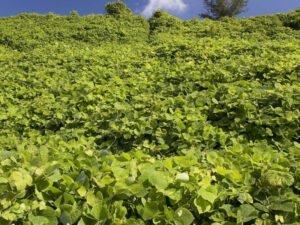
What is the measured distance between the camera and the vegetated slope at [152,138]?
6.30ft

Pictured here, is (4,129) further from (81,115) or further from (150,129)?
(150,129)

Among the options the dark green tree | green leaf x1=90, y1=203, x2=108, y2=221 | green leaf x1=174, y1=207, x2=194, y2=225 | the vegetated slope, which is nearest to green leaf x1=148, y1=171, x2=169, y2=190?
the vegetated slope

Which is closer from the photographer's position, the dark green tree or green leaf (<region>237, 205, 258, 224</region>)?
green leaf (<region>237, 205, 258, 224</region>)

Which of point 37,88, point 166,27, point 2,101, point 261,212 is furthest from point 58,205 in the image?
point 166,27

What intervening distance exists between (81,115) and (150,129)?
131 centimetres

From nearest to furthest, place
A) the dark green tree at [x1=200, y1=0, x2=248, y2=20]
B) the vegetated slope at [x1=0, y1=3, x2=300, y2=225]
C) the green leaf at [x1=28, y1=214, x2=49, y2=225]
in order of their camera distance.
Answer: the green leaf at [x1=28, y1=214, x2=49, y2=225]
the vegetated slope at [x1=0, y1=3, x2=300, y2=225]
the dark green tree at [x1=200, y1=0, x2=248, y2=20]

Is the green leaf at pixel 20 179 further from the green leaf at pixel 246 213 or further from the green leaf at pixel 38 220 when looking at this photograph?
the green leaf at pixel 246 213

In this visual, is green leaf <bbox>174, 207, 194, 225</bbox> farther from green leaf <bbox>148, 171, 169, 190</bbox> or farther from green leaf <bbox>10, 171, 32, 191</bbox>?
green leaf <bbox>10, 171, 32, 191</bbox>

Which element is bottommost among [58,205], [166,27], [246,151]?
[58,205]

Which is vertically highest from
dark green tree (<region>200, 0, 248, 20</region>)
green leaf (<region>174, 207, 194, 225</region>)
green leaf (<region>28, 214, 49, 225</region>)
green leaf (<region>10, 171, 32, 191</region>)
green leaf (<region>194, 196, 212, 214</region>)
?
dark green tree (<region>200, 0, 248, 20</region>)

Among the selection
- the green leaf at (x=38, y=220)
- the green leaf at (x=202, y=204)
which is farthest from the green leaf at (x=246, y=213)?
the green leaf at (x=38, y=220)

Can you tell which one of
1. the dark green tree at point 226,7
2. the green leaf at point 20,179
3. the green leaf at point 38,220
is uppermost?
the dark green tree at point 226,7

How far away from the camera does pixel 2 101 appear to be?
6492mm

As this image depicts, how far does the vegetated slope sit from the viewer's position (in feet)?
6.30
